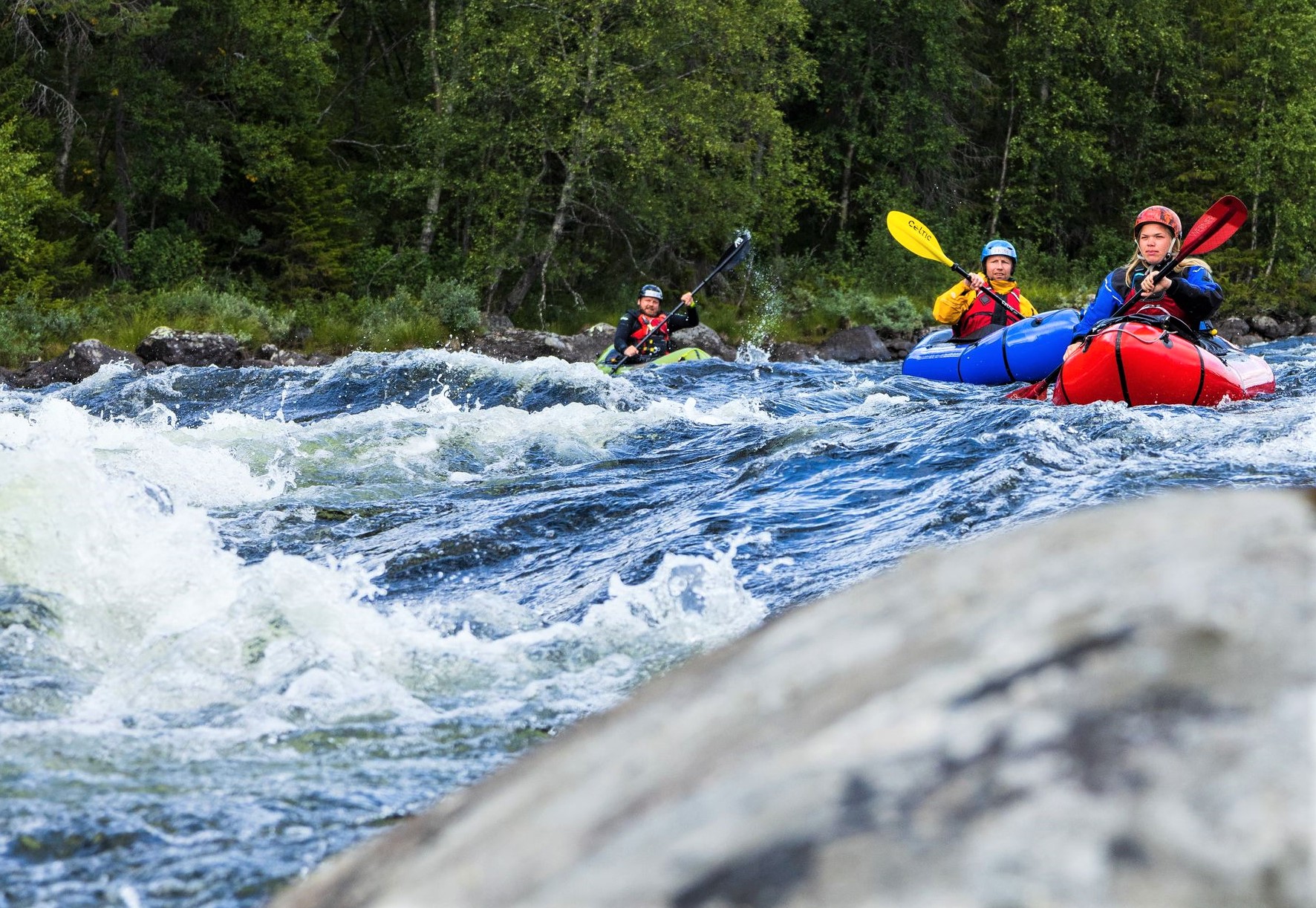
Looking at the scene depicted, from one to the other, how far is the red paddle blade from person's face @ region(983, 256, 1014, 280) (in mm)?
3247

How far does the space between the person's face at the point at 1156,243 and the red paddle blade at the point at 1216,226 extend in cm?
12

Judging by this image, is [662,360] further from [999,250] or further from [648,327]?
[999,250]

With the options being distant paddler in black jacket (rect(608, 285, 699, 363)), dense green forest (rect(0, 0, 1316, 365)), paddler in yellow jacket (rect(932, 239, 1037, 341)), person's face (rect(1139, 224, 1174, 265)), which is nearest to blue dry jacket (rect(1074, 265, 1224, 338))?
person's face (rect(1139, 224, 1174, 265))

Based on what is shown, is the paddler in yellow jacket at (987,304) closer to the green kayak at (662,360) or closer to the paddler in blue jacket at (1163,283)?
the green kayak at (662,360)

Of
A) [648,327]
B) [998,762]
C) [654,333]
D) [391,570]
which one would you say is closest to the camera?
[998,762]

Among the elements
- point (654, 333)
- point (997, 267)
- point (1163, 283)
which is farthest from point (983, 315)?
point (1163, 283)

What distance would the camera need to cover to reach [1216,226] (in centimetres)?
889

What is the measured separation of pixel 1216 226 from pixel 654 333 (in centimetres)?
605

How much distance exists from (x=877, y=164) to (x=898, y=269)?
3.23m

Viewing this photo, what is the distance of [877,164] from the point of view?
1075 inches

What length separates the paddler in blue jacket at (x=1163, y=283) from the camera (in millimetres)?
8438

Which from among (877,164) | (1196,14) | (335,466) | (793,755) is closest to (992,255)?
(335,466)

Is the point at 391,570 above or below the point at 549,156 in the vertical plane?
above

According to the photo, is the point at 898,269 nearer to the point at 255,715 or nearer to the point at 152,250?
the point at 152,250
